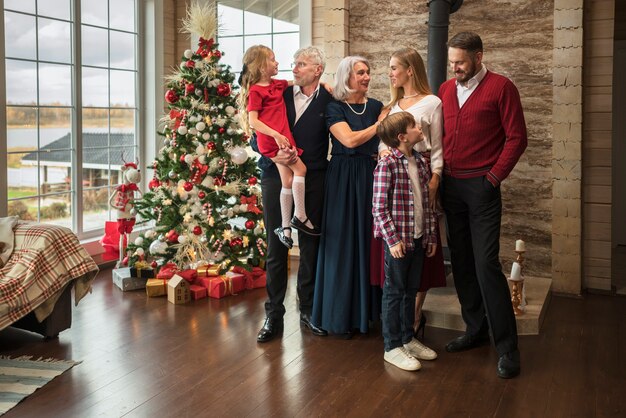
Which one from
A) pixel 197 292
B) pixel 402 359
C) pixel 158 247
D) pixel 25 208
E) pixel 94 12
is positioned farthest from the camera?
pixel 94 12

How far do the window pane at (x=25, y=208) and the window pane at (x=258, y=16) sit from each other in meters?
2.56

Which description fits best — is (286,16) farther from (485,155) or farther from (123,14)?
(485,155)

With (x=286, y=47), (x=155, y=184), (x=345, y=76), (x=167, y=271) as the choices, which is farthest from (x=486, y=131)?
(x=286, y=47)

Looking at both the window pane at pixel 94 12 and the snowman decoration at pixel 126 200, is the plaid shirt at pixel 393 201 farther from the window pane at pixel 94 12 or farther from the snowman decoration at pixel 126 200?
the window pane at pixel 94 12

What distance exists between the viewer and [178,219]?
545 centimetres

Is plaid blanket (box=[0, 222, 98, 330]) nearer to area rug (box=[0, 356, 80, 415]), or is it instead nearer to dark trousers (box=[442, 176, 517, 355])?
area rug (box=[0, 356, 80, 415])

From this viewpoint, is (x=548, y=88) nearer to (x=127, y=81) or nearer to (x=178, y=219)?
(x=178, y=219)

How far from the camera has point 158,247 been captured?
17.7 feet

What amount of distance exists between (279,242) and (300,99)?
85 cm

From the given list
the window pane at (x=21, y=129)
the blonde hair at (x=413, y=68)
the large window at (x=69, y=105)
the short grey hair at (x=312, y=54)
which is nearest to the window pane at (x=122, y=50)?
the large window at (x=69, y=105)

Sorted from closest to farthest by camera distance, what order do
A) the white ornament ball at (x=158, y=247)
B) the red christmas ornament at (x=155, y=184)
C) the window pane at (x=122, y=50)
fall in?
the white ornament ball at (x=158, y=247), the red christmas ornament at (x=155, y=184), the window pane at (x=122, y=50)

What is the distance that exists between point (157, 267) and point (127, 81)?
7.33 feet

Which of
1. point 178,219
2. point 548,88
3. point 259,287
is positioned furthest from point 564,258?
point 178,219

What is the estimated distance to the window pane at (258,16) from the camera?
657 cm
